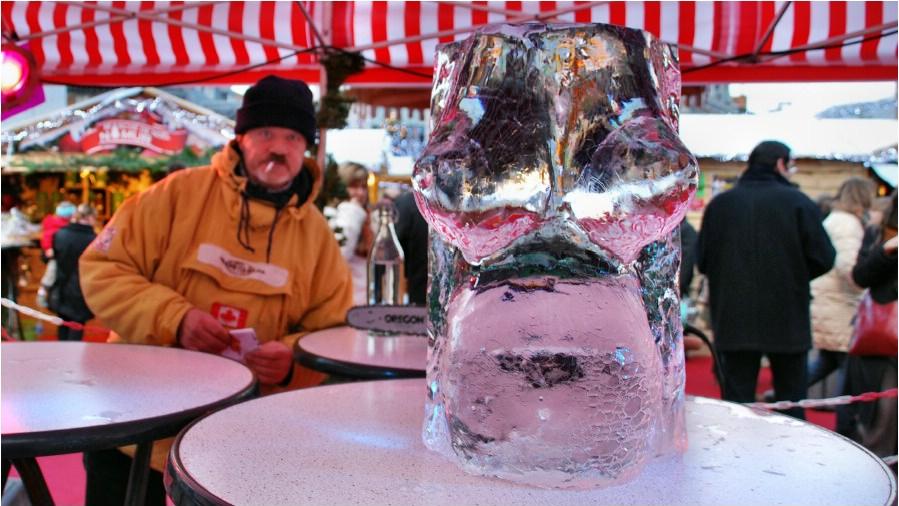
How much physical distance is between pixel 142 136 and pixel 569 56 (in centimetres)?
817

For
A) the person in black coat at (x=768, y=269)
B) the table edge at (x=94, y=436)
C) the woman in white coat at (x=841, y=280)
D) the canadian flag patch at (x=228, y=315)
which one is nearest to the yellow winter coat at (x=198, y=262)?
the canadian flag patch at (x=228, y=315)

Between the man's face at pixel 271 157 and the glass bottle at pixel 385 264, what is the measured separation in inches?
14.1

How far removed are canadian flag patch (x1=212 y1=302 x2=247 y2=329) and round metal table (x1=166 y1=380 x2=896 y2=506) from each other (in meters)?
1.01

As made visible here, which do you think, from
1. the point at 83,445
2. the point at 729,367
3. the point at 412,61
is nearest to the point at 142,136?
the point at 412,61

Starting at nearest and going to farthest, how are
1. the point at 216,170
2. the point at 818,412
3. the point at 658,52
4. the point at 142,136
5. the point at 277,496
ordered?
the point at 277,496 → the point at 658,52 → the point at 216,170 → the point at 818,412 → the point at 142,136

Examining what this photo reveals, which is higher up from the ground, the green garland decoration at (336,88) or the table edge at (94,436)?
the green garland decoration at (336,88)

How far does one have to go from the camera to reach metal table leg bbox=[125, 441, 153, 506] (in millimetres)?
1251

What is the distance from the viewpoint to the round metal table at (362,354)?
1.46m

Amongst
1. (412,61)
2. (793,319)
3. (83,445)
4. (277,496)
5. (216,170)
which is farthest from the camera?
(412,61)

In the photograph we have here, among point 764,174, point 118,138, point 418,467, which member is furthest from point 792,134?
point 418,467

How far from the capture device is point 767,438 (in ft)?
2.74

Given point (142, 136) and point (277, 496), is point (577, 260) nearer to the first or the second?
point (277, 496)

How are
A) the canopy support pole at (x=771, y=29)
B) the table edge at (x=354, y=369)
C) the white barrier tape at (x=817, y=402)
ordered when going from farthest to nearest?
the canopy support pole at (x=771, y=29) → the table edge at (x=354, y=369) → the white barrier tape at (x=817, y=402)

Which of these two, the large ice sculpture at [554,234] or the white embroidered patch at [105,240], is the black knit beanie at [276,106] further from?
the large ice sculpture at [554,234]
